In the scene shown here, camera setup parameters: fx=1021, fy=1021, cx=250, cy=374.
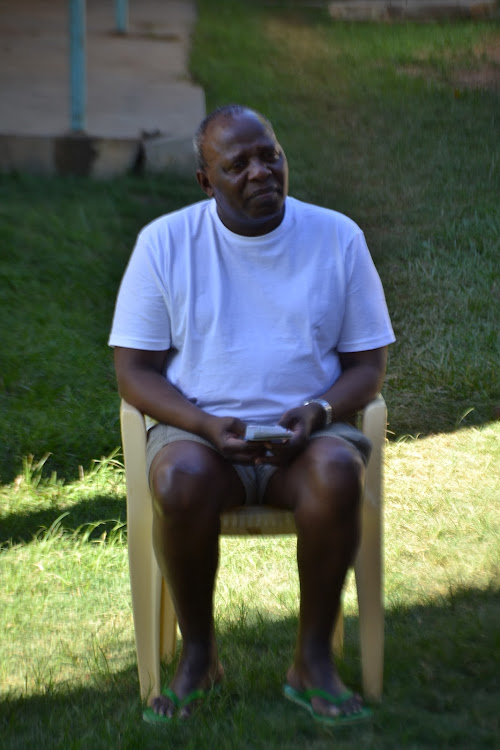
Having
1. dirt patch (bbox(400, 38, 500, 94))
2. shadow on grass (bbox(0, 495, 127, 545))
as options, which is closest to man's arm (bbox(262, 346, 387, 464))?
shadow on grass (bbox(0, 495, 127, 545))

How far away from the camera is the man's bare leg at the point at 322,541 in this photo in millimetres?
2479

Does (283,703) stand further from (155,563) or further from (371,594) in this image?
(155,563)

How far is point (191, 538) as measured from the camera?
2.48 m

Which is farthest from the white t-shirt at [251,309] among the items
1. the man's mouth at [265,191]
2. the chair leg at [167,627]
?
the chair leg at [167,627]

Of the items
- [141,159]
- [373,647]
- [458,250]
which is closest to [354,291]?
[373,647]

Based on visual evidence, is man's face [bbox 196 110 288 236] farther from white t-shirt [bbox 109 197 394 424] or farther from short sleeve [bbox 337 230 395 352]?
short sleeve [bbox 337 230 395 352]

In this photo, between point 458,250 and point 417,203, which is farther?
point 417,203

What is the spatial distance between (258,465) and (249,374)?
0.24 m

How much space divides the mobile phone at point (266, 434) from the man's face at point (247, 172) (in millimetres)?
605

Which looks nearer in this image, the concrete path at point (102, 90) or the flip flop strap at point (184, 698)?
the flip flop strap at point (184, 698)

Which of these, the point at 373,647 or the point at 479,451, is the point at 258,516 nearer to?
the point at 373,647

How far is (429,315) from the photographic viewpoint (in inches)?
233

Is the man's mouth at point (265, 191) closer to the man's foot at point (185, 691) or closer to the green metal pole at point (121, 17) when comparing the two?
the man's foot at point (185, 691)

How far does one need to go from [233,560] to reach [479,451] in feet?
4.72
